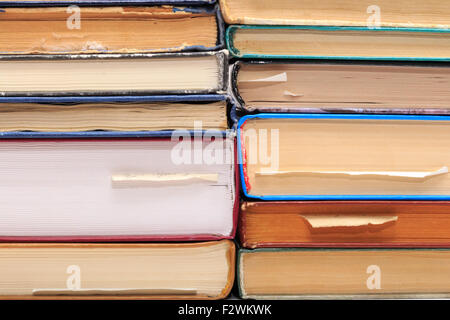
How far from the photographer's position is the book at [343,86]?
476 mm

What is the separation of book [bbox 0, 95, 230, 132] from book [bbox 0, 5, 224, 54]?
7 centimetres

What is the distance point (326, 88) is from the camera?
0.49 m

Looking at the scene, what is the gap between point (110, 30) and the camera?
48cm

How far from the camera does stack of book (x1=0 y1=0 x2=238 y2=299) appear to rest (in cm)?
46

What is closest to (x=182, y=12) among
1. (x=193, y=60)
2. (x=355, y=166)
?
(x=193, y=60)

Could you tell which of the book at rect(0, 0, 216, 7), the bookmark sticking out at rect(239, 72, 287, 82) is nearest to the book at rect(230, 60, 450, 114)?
the bookmark sticking out at rect(239, 72, 287, 82)

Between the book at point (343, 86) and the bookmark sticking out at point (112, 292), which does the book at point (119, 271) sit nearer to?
the bookmark sticking out at point (112, 292)

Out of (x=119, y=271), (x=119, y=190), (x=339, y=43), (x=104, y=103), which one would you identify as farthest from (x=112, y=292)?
(x=339, y=43)

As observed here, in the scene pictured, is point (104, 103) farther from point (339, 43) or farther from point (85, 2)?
point (339, 43)

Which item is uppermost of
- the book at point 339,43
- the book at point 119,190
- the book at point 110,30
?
the book at point 110,30

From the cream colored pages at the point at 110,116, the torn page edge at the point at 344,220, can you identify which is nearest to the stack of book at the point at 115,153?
the cream colored pages at the point at 110,116

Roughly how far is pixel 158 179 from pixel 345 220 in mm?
256

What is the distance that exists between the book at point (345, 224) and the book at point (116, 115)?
134 millimetres
